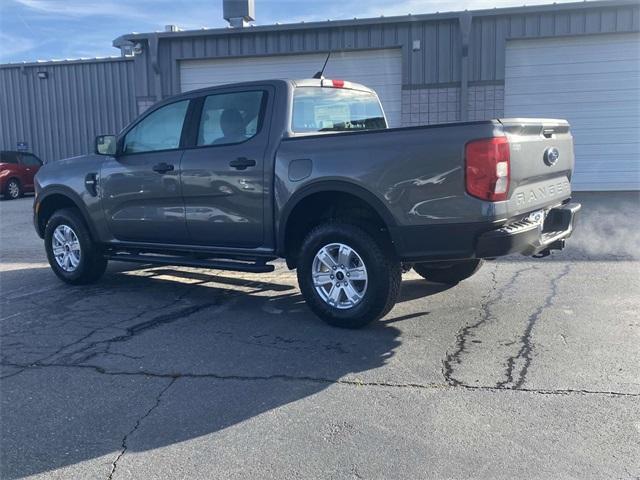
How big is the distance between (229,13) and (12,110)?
8753 millimetres

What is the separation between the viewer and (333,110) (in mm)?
6000

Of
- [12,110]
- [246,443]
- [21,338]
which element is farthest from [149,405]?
[12,110]

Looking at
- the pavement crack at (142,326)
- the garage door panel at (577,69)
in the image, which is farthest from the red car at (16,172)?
the pavement crack at (142,326)

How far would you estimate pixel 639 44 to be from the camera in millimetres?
13156

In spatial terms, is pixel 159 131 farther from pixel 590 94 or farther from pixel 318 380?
pixel 590 94

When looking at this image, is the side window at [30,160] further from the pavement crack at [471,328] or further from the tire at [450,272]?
the pavement crack at [471,328]

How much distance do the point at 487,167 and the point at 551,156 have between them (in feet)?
3.16

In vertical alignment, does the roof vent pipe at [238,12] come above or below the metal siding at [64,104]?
above

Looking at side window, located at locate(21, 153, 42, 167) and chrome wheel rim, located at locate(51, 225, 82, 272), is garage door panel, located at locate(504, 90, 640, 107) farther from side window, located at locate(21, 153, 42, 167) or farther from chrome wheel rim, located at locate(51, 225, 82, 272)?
side window, located at locate(21, 153, 42, 167)

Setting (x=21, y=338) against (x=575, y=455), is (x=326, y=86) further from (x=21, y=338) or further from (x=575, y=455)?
(x=575, y=455)

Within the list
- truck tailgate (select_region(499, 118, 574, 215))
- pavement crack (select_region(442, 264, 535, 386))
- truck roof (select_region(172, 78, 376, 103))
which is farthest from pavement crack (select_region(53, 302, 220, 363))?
truck tailgate (select_region(499, 118, 574, 215))

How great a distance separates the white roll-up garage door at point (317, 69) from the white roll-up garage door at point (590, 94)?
8.23 feet

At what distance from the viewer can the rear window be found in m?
5.57

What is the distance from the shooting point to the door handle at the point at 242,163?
17.5 feet
